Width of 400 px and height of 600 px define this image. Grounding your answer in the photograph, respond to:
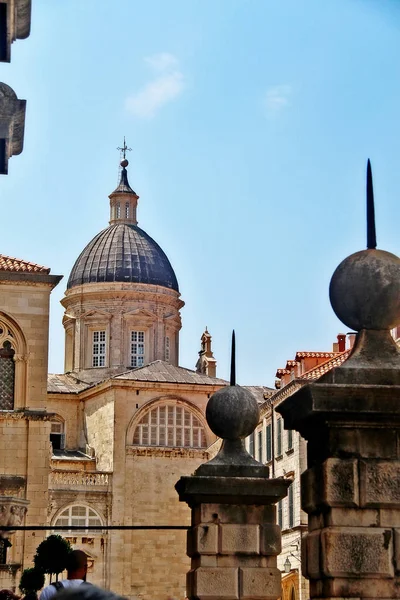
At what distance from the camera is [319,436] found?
25.8 ft

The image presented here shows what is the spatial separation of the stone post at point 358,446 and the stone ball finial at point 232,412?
108 inches

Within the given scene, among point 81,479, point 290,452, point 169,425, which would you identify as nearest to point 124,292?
point 169,425

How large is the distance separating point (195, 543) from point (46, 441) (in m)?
28.1

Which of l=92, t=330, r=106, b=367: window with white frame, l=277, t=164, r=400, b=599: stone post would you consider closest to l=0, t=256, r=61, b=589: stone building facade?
l=277, t=164, r=400, b=599: stone post

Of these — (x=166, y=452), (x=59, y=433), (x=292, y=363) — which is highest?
(x=292, y=363)

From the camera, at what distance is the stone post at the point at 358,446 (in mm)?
7520

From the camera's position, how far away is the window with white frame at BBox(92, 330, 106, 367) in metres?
75.5

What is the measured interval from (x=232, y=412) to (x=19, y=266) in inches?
1209

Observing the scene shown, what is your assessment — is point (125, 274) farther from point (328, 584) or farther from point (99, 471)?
point (328, 584)

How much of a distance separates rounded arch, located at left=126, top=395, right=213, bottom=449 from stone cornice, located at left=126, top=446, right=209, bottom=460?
368 mm

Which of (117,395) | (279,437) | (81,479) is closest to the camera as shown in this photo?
(279,437)

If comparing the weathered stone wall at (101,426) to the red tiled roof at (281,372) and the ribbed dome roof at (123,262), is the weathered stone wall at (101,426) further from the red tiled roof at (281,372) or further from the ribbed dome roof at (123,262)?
the red tiled roof at (281,372)

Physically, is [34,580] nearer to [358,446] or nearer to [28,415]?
[358,446]

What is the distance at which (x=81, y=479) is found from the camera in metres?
63.9
